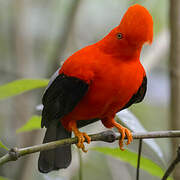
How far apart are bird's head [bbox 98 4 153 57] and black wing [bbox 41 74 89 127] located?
30 cm

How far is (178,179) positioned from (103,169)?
91.2 inches

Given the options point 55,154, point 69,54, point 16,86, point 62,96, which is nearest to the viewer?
point 16,86

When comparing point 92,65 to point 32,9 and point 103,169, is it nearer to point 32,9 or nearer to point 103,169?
point 103,169

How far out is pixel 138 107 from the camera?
5.09 metres

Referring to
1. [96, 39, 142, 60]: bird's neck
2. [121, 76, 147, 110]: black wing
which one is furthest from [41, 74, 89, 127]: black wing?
[121, 76, 147, 110]: black wing

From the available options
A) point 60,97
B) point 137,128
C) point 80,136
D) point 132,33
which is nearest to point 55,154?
point 80,136

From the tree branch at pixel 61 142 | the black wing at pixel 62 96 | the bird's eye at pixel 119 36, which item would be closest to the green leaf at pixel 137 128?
the tree branch at pixel 61 142

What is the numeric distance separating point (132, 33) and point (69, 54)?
95.7 inches

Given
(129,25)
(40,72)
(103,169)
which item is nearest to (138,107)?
(103,169)

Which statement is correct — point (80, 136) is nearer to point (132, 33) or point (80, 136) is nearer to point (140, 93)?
point (140, 93)

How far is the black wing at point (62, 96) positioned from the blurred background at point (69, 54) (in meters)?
0.75

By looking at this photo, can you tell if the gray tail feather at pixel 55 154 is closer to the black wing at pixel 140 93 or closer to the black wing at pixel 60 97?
the black wing at pixel 60 97

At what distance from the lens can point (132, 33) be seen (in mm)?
2182

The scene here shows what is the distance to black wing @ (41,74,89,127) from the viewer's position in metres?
2.39
